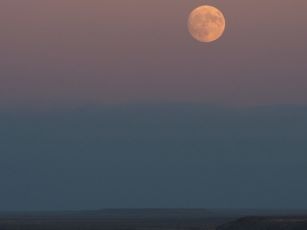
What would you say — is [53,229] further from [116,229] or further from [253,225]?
[253,225]

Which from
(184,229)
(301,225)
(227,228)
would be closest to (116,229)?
(184,229)

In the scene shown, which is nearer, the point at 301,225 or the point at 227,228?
the point at 301,225

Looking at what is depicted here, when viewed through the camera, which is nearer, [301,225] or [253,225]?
[301,225]

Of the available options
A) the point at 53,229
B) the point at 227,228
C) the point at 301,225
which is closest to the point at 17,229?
the point at 53,229

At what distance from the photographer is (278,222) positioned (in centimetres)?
12119

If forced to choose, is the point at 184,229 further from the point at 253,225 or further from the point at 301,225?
the point at 301,225

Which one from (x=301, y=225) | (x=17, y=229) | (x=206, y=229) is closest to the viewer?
(x=301, y=225)

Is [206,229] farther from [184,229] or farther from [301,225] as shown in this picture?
[301,225]

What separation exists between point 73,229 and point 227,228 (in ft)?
135

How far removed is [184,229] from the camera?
492ft

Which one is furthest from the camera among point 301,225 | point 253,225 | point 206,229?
point 206,229

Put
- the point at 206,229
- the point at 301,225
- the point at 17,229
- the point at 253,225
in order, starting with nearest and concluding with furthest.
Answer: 1. the point at 301,225
2. the point at 253,225
3. the point at 206,229
4. the point at 17,229

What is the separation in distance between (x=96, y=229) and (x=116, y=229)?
14.1 feet

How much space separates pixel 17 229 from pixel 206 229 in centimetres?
3029
